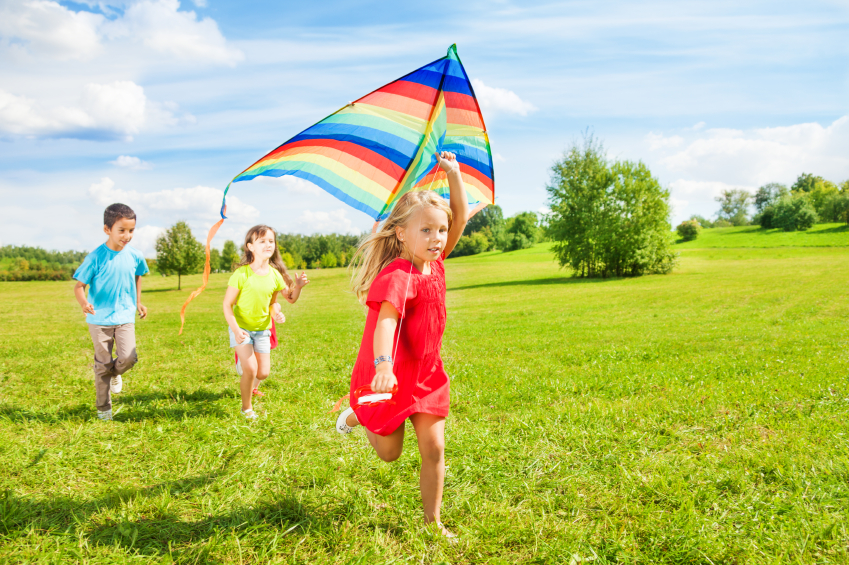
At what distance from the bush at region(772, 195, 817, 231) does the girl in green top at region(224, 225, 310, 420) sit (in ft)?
276

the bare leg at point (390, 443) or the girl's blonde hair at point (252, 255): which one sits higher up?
the girl's blonde hair at point (252, 255)

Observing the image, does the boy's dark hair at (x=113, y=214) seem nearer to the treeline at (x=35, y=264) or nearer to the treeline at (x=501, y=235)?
the treeline at (x=35, y=264)

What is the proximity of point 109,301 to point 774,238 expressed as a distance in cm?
7575

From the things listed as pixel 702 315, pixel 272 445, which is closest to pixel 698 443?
pixel 272 445

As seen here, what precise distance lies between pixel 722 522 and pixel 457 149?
11.0 feet

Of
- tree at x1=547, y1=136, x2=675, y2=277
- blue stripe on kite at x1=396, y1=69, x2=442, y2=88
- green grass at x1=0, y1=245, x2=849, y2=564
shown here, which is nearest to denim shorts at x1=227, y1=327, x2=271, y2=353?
green grass at x1=0, y1=245, x2=849, y2=564

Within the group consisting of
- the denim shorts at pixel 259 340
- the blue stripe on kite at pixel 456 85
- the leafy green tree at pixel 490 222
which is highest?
the leafy green tree at pixel 490 222

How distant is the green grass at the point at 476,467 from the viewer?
327cm

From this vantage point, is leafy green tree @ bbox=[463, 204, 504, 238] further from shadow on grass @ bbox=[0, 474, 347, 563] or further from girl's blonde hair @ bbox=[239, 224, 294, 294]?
shadow on grass @ bbox=[0, 474, 347, 563]

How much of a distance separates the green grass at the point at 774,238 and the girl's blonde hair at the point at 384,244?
6654 cm

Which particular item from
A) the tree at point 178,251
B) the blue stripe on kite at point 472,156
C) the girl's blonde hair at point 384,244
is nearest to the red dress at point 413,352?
the girl's blonde hair at point 384,244

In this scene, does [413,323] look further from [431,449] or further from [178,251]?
[178,251]

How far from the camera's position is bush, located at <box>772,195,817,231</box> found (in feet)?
230

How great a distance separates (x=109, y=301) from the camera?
580 centimetres
